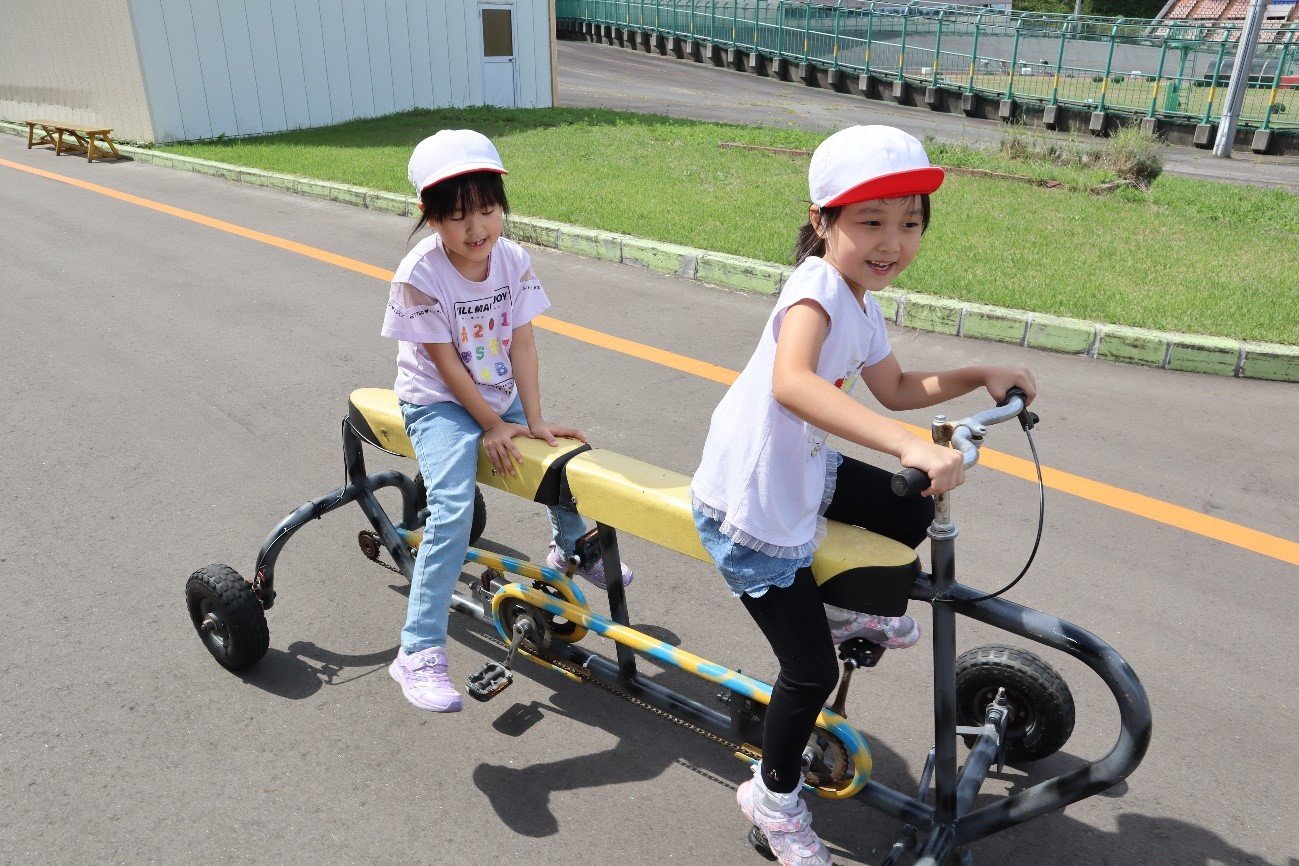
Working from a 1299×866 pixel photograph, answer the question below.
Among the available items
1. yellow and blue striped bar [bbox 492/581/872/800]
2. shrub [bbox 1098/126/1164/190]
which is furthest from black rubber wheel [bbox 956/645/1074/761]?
shrub [bbox 1098/126/1164/190]

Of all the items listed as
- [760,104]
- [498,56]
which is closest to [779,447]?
[498,56]


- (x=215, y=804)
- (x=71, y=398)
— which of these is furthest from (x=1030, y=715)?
(x=71, y=398)

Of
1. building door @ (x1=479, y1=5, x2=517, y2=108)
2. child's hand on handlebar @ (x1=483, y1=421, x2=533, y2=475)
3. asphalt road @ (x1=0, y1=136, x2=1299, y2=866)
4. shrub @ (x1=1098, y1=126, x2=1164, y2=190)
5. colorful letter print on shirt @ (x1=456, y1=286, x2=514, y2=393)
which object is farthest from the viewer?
building door @ (x1=479, y1=5, x2=517, y2=108)

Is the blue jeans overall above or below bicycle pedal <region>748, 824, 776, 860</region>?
above

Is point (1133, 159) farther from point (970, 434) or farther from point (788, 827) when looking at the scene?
point (788, 827)

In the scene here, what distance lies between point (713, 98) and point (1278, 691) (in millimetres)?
24627

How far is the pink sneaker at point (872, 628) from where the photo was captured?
2551mm

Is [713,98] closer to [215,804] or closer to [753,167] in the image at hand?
[753,167]

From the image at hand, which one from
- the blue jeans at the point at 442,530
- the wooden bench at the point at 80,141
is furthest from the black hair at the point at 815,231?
the wooden bench at the point at 80,141

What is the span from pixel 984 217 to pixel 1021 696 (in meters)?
6.61

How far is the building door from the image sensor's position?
19.8 metres

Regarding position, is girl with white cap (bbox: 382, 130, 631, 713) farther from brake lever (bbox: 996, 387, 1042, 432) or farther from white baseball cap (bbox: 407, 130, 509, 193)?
brake lever (bbox: 996, 387, 1042, 432)

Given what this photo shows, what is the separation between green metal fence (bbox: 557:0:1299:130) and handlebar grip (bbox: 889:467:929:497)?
2431 cm

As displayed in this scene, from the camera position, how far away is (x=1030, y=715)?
267 cm
